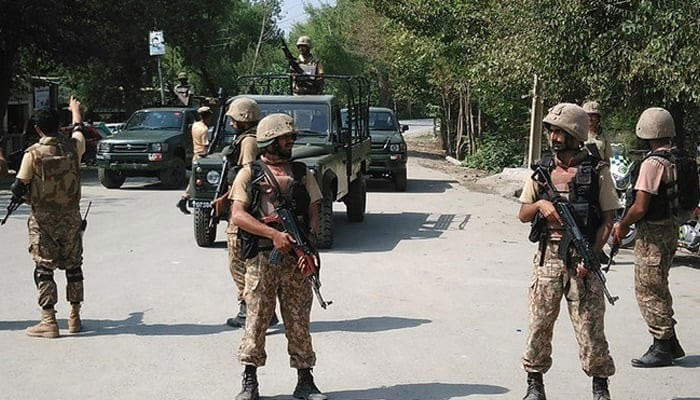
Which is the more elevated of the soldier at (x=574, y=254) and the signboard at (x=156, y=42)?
the signboard at (x=156, y=42)

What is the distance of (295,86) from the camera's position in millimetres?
14656

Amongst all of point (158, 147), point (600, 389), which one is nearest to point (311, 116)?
point (158, 147)

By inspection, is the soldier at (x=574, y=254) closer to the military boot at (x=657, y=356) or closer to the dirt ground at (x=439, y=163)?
the military boot at (x=657, y=356)

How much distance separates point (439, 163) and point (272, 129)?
78.8ft

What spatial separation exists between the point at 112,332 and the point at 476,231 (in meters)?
7.06

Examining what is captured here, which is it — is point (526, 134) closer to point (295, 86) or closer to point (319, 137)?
point (295, 86)

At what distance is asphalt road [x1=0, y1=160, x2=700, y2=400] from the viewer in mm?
6086

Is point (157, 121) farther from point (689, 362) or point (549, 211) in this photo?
point (549, 211)

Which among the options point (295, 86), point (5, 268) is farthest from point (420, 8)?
point (5, 268)

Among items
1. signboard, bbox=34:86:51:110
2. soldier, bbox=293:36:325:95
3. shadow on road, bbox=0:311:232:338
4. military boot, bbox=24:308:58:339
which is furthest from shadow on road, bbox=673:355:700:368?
signboard, bbox=34:86:51:110

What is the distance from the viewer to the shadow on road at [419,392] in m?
5.84

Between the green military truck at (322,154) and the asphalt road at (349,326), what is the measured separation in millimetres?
474

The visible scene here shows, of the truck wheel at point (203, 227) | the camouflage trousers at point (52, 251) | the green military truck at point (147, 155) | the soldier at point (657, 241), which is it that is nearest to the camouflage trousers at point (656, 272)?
the soldier at point (657, 241)

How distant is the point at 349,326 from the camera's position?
7.73 metres
